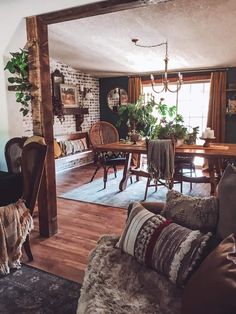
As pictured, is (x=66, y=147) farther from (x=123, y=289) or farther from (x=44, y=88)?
(x=123, y=289)

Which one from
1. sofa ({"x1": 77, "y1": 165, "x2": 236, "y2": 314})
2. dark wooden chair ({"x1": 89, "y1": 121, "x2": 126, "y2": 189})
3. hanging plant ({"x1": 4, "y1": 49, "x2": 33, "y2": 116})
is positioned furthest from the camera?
dark wooden chair ({"x1": 89, "y1": 121, "x2": 126, "y2": 189})

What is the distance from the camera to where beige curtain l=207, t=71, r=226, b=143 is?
5.48 meters

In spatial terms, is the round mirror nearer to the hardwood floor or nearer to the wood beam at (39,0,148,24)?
the hardwood floor

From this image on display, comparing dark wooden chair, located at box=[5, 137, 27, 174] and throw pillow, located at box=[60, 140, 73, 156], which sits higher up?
dark wooden chair, located at box=[5, 137, 27, 174]

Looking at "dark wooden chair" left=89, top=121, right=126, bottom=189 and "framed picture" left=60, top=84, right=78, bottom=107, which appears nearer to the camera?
"dark wooden chair" left=89, top=121, right=126, bottom=189

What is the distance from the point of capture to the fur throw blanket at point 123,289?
1.22 m

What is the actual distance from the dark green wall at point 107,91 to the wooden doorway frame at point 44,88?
4024mm

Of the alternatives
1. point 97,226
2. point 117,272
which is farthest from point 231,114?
point 117,272

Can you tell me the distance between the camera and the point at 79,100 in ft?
20.9

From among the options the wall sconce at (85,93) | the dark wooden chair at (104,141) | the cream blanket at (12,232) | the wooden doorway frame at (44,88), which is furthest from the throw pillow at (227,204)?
the wall sconce at (85,93)

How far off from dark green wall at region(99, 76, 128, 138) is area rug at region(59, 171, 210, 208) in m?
2.33

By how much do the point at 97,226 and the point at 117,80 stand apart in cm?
439

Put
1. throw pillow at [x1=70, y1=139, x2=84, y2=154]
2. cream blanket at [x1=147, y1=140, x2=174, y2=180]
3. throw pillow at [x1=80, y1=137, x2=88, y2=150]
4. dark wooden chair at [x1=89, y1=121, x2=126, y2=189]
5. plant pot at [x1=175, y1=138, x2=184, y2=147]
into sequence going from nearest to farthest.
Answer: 1. cream blanket at [x1=147, y1=140, x2=174, y2=180]
2. plant pot at [x1=175, y1=138, x2=184, y2=147]
3. dark wooden chair at [x1=89, y1=121, x2=126, y2=189]
4. throw pillow at [x1=70, y1=139, x2=84, y2=154]
5. throw pillow at [x1=80, y1=137, x2=88, y2=150]

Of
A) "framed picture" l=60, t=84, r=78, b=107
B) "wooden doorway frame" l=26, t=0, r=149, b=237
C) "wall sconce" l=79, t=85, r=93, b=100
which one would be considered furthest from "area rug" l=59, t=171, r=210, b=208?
"wall sconce" l=79, t=85, r=93, b=100
